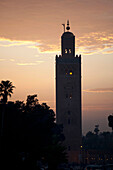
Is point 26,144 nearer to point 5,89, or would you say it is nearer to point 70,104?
point 5,89

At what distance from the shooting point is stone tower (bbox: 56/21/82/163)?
11381cm

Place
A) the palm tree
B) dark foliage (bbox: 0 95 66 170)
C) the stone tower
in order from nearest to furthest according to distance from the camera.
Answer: dark foliage (bbox: 0 95 66 170) < the palm tree < the stone tower

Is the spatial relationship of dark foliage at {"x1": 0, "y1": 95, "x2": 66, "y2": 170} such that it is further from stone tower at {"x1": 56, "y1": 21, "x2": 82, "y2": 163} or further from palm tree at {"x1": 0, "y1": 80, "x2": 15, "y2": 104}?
stone tower at {"x1": 56, "y1": 21, "x2": 82, "y2": 163}

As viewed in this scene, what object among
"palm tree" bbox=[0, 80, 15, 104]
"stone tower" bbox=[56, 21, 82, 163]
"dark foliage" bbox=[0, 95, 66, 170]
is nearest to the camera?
"dark foliage" bbox=[0, 95, 66, 170]

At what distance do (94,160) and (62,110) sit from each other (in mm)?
33836

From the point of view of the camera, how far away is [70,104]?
114m

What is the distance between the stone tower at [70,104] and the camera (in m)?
114

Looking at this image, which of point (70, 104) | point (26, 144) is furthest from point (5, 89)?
point (70, 104)

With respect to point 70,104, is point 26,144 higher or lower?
lower

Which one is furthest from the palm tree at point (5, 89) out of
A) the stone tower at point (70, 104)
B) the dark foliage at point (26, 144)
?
the stone tower at point (70, 104)

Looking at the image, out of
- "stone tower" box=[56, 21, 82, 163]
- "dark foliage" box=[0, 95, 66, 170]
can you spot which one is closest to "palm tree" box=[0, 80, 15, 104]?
"dark foliage" box=[0, 95, 66, 170]

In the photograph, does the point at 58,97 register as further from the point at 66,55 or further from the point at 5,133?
the point at 5,133

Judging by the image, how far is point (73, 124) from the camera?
375 ft

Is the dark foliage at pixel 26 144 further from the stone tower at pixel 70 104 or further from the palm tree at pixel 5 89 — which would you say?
the stone tower at pixel 70 104
